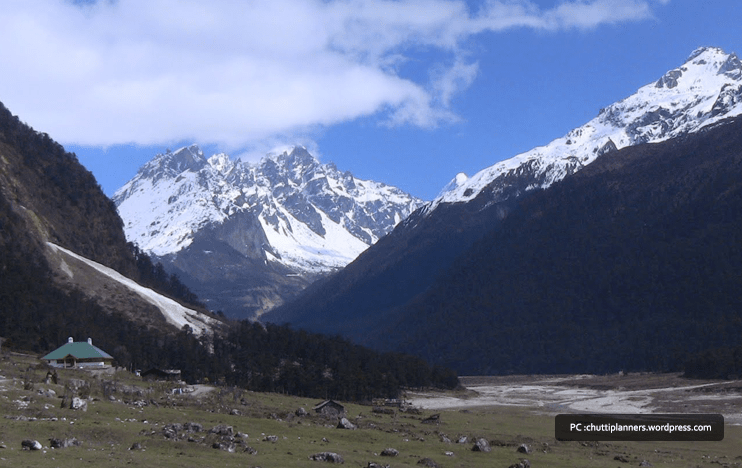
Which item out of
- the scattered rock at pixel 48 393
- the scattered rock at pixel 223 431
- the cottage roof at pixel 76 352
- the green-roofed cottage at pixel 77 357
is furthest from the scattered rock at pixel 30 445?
the cottage roof at pixel 76 352

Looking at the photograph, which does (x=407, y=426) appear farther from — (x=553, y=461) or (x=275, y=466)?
(x=275, y=466)

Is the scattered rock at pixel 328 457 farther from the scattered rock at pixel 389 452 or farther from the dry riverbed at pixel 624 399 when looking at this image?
the dry riverbed at pixel 624 399

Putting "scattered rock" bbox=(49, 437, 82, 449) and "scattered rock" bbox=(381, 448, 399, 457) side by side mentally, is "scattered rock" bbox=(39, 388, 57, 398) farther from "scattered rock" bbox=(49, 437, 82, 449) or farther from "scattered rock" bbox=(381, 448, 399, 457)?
"scattered rock" bbox=(381, 448, 399, 457)

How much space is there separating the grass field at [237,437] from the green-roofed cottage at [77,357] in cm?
1461

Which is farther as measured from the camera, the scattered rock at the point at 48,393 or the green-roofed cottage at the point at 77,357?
the green-roofed cottage at the point at 77,357

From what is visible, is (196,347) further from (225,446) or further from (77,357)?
(225,446)

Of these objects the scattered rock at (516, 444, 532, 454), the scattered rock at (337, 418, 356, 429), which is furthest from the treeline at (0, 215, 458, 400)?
the scattered rock at (516, 444, 532, 454)

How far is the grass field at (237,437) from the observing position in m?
52.5

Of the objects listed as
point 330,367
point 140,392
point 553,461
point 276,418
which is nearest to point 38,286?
point 330,367

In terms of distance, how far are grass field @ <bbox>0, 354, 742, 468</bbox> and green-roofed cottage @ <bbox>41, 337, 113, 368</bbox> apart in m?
14.6

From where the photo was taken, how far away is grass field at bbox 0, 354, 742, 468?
52475mm

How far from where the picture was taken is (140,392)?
89312mm

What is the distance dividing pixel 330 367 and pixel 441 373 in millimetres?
39790

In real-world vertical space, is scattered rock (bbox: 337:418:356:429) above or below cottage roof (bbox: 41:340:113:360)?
below
